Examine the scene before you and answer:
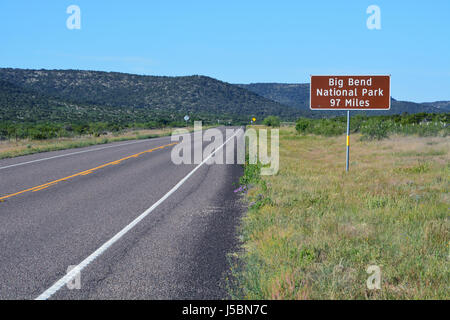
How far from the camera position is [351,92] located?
517 inches

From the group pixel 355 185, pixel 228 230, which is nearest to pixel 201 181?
pixel 355 185

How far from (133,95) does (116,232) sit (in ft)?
385

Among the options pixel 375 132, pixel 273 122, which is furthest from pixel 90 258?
pixel 273 122

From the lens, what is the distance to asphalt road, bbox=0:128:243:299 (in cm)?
458

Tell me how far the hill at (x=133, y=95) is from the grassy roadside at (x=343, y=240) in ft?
252

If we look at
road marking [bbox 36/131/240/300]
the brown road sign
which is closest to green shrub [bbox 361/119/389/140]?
the brown road sign

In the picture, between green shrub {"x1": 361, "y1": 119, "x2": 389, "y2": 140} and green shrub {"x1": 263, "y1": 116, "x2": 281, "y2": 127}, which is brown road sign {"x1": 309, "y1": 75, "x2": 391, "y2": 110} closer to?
green shrub {"x1": 361, "y1": 119, "x2": 389, "y2": 140}

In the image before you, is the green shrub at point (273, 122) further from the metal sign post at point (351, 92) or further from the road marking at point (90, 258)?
the road marking at point (90, 258)

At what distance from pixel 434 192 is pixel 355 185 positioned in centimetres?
188

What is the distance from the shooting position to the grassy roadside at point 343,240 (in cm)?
423

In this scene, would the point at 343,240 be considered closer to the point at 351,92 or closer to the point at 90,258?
the point at 90,258

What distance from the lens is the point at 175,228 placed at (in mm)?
6961
